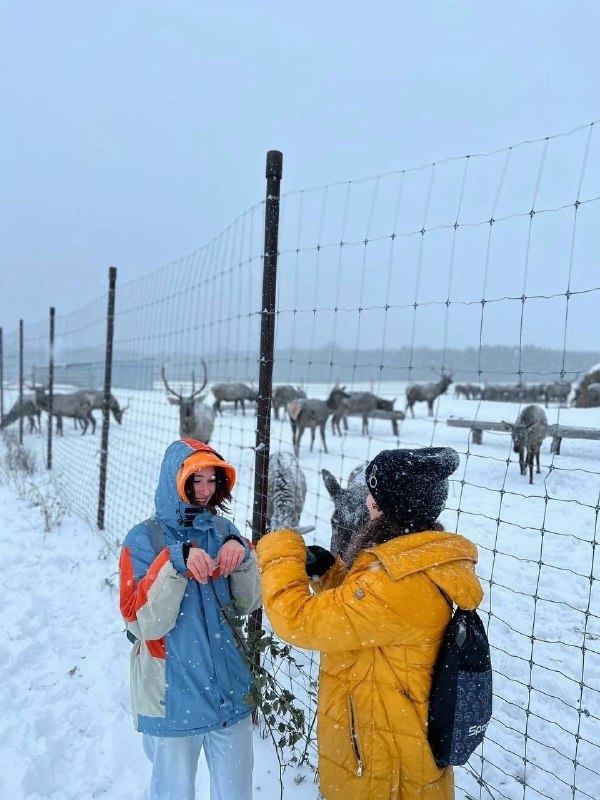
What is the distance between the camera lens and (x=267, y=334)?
9.61ft

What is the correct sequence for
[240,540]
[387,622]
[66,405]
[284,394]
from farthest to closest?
[284,394] → [66,405] → [240,540] → [387,622]

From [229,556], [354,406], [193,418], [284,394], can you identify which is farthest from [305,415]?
[229,556]

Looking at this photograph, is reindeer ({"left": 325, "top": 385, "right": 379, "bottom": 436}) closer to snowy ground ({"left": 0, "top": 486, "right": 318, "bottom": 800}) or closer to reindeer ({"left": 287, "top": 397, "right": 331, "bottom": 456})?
reindeer ({"left": 287, "top": 397, "right": 331, "bottom": 456})

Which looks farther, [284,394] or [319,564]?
[284,394]

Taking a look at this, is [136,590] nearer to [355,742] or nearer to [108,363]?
[355,742]

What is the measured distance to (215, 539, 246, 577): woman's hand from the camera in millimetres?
2008

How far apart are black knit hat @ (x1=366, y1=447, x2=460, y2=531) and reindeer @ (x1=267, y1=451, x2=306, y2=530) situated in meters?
3.44

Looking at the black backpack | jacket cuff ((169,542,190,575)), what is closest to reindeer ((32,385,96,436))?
jacket cuff ((169,542,190,575))

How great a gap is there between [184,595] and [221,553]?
0.21 metres

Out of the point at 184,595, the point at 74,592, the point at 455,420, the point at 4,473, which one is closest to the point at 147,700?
the point at 184,595

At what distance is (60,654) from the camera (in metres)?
Result: 3.71

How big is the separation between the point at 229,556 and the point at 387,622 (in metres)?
0.72

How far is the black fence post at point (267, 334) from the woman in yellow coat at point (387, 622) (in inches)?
46.3

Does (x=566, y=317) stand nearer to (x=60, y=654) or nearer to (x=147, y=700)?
(x=147, y=700)
